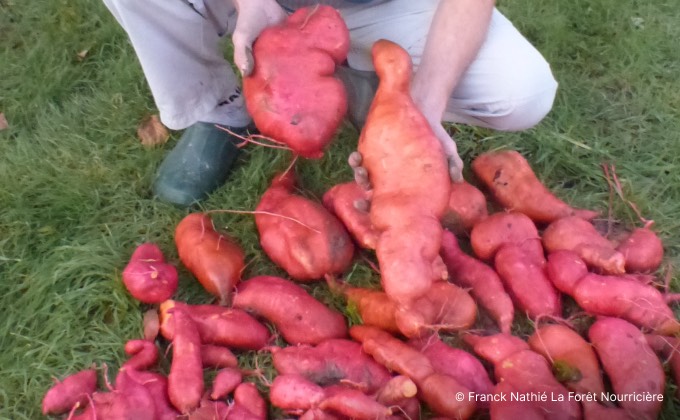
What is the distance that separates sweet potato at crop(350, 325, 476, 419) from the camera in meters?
1.40

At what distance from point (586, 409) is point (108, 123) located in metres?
1.69

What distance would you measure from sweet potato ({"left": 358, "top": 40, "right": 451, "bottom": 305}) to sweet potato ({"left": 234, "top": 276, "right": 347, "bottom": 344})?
0.83 feet

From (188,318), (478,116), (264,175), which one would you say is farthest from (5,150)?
(478,116)

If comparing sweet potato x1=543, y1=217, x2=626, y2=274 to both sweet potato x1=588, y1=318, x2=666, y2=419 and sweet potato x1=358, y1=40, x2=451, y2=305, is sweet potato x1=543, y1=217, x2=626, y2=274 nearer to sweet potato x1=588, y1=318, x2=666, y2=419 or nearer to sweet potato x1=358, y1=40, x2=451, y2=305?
sweet potato x1=588, y1=318, x2=666, y2=419

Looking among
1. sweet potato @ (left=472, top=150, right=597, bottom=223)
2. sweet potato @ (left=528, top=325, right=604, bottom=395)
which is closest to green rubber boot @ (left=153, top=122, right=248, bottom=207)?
sweet potato @ (left=472, top=150, right=597, bottom=223)

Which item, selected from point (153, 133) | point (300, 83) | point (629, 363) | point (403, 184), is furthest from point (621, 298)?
point (153, 133)

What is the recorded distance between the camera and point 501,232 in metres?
1.71

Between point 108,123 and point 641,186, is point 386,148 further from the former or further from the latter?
point 108,123

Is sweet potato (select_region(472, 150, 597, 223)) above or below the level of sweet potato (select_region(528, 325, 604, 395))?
above

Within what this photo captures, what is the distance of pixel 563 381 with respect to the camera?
1481 mm

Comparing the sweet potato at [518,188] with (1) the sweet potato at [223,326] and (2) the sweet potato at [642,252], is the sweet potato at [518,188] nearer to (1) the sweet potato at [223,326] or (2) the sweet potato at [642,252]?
(2) the sweet potato at [642,252]

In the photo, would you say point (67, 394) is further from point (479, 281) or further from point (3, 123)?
point (3, 123)

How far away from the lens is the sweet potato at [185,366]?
1.45 meters

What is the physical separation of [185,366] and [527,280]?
0.85 meters
